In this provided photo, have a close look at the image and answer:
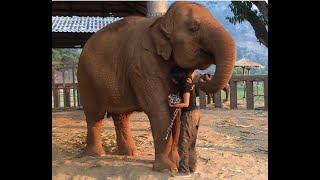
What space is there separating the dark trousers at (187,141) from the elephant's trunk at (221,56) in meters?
0.53

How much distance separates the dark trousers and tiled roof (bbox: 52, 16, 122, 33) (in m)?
8.05

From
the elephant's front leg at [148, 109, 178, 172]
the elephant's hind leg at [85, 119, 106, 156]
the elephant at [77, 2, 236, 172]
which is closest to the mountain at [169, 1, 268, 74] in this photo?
the elephant's hind leg at [85, 119, 106, 156]

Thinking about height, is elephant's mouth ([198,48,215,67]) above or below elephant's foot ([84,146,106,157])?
above

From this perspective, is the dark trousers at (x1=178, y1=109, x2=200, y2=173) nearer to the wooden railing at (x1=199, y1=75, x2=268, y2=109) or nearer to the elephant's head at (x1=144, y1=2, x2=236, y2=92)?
the elephant's head at (x1=144, y1=2, x2=236, y2=92)

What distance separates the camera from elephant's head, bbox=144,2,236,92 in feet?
15.1

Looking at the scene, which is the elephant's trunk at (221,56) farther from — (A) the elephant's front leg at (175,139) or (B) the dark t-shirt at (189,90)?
(A) the elephant's front leg at (175,139)

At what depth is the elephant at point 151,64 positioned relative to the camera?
482cm

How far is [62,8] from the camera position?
13.7m

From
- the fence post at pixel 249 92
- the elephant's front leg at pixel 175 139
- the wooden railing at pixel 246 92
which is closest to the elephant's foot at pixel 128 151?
the elephant's front leg at pixel 175 139

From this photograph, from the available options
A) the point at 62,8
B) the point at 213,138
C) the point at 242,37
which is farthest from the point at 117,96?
the point at 242,37

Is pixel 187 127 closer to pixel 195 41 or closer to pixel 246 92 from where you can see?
pixel 195 41

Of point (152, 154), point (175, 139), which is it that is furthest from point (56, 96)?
point (175, 139)
